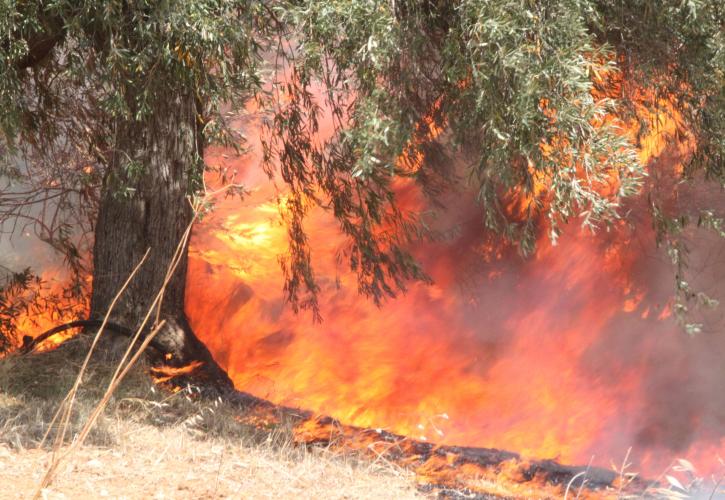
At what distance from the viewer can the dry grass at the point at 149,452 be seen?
530 centimetres

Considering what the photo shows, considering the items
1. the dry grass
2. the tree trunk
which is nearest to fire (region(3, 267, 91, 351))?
the tree trunk

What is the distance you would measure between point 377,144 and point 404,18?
1.12m

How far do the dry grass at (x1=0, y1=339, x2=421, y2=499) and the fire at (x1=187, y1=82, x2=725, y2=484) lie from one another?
4.01 metres

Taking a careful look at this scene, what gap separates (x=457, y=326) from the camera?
12.7m

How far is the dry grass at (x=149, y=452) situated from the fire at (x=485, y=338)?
4.01 metres

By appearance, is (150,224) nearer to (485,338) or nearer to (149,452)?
(149,452)

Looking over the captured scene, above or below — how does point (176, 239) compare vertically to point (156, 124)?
below

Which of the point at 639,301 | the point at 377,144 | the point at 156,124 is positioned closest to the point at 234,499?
the point at 377,144

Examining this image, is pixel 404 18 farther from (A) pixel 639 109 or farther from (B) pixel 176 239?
(B) pixel 176 239

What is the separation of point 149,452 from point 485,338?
24.6ft

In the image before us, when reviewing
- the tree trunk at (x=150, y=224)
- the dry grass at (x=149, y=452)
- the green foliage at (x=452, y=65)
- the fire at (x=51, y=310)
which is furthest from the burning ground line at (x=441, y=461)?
the fire at (x=51, y=310)

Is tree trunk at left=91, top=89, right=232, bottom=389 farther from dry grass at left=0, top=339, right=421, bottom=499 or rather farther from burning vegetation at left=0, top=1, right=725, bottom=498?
dry grass at left=0, top=339, right=421, bottom=499

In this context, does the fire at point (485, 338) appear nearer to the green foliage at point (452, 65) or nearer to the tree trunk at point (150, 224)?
the tree trunk at point (150, 224)

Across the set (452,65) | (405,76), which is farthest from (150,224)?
(452,65)
